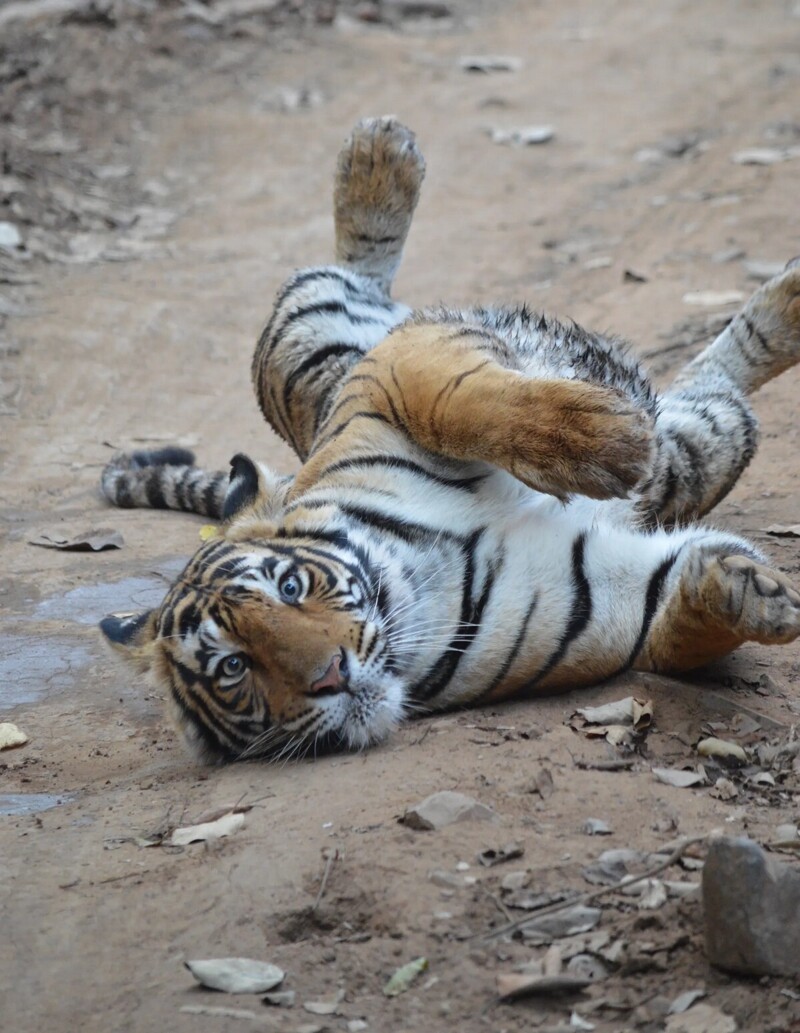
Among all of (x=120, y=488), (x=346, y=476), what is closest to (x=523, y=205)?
(x=120, y=488)

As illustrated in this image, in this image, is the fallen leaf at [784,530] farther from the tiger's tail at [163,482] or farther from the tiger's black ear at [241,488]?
the tiger's tail at [163,482]

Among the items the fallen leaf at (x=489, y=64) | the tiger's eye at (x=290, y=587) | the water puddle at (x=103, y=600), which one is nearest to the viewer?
the tiger's eye at (x=290, y=587)

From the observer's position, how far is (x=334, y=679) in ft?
8.87

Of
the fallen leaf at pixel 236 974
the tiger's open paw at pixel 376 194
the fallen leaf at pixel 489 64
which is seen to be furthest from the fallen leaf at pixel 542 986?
the fallen leaf at pixel 489 64

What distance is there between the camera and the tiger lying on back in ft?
8.99

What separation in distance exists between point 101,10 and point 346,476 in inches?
331

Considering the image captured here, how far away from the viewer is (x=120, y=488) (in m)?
5.11

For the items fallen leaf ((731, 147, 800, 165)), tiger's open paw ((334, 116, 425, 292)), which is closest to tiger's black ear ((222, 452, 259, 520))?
tiger's open paw ((334, 116, 425, 292))

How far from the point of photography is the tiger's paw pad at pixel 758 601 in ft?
8.48

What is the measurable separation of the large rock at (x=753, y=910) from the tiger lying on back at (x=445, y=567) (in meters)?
0.80

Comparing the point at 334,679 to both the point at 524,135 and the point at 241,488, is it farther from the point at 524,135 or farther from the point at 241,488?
the point at 524,135

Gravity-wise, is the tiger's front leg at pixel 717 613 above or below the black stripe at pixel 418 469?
below

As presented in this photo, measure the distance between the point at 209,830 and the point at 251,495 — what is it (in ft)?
3.13

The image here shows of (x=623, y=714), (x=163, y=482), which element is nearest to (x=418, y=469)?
(x=623, y=714)
